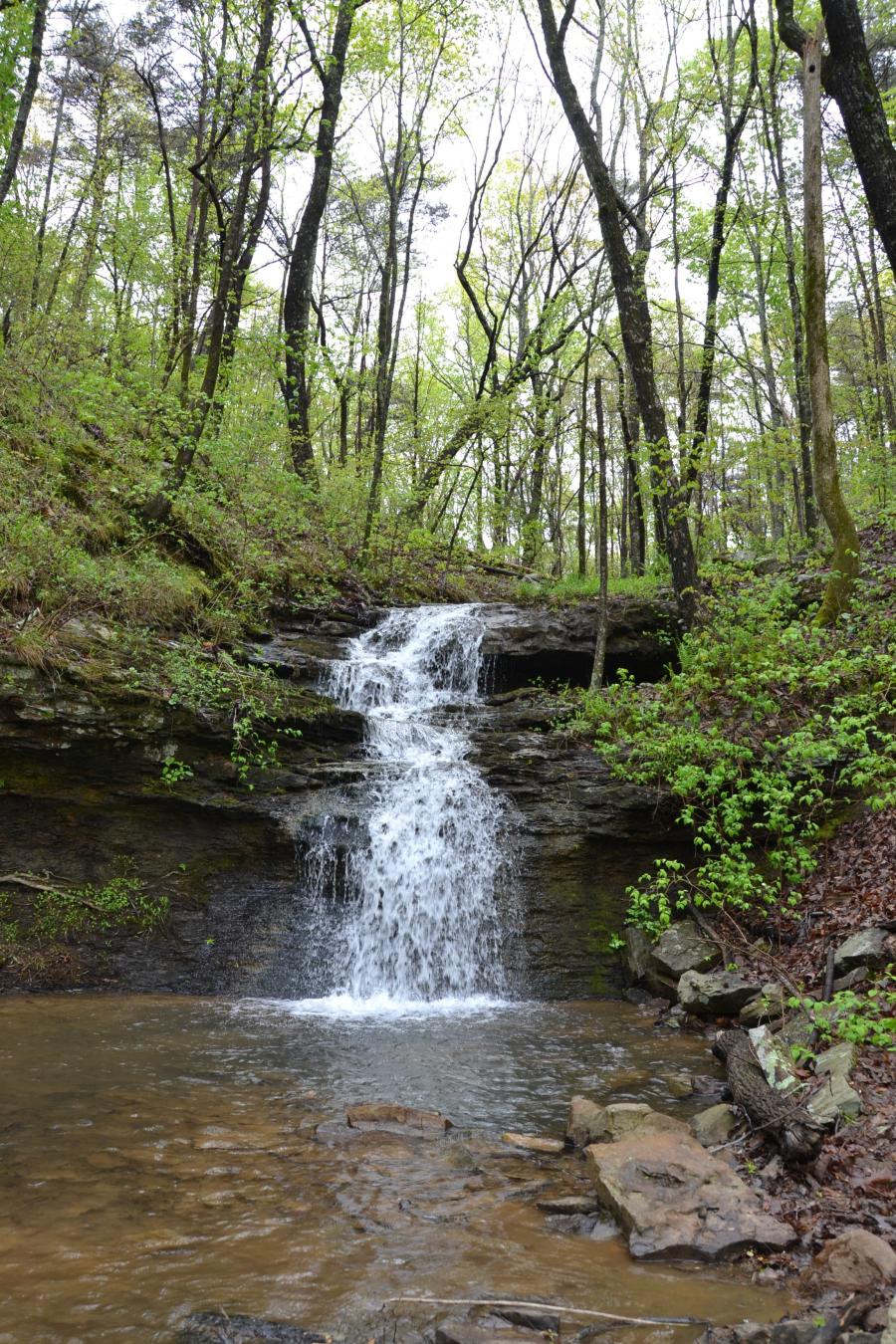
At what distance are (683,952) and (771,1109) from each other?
3.23m

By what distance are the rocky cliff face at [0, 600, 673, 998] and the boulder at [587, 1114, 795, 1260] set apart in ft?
13.9

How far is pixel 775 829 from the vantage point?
786 centimetres

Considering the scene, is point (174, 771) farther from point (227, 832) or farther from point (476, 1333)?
point (476, 1333)

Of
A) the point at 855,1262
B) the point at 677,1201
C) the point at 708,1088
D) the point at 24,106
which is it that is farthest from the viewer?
the point at 24,106

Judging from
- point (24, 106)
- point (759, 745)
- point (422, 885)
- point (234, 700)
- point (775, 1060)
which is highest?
point (24, 106)

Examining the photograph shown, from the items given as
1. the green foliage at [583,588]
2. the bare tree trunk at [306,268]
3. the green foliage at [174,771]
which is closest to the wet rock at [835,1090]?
the green foliage at [174,771]

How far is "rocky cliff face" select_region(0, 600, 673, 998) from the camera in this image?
25.4 feet

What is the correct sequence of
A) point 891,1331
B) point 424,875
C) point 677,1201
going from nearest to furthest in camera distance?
point 891,1331 < point 677,1201 < point 424,875

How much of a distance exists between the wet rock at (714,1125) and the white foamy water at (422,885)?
3.30 m

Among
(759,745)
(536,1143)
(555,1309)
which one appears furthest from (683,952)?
(555,1309)

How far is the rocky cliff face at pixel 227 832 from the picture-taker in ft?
25.4

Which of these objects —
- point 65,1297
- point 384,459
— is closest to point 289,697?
point 65,1297

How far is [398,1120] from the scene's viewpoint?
15.4ft

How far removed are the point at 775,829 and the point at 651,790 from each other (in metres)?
1.33
